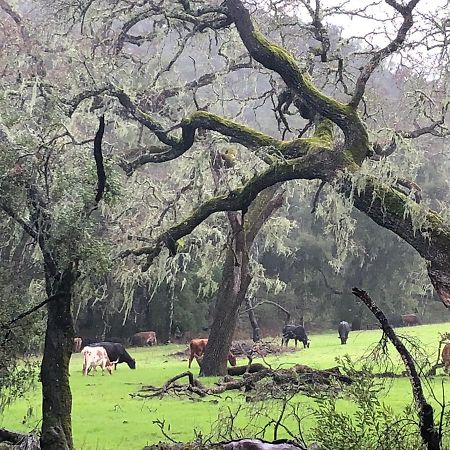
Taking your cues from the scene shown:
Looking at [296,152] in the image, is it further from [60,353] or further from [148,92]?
[148,92]

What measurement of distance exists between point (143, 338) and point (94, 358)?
831 cm

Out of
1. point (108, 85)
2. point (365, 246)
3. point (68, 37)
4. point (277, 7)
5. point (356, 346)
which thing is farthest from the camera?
point (365, 246)

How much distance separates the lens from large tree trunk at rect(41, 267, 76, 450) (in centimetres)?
609

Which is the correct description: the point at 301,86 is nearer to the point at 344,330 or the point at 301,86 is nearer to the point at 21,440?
the point at 21,440

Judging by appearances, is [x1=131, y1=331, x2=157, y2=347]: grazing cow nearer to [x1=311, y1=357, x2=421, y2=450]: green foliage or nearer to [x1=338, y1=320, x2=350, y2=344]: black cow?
[x1=338, y1=320, x2=350, y2=344]: black cow

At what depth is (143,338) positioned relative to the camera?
2345cm

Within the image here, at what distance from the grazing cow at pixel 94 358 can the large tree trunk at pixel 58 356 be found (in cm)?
909

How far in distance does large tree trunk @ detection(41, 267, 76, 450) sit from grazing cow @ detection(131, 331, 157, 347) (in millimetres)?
17353

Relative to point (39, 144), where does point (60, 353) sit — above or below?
below

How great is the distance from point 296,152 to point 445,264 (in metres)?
2.45

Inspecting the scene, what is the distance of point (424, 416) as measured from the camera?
3225 millimetres

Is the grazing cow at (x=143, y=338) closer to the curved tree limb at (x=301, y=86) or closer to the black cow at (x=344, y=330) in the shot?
the black cow at (x=344, y=330)

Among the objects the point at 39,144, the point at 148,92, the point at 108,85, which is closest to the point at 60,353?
the point at 39,144

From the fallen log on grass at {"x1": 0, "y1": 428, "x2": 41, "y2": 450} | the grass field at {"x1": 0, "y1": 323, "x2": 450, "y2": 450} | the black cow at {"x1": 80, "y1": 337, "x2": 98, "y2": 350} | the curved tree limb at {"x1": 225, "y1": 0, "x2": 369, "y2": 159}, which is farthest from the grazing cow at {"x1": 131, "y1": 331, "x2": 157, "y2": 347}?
the fallen log on grass at {"x1": 0, "y1": 428, "x2": 41, "y2": 450}
